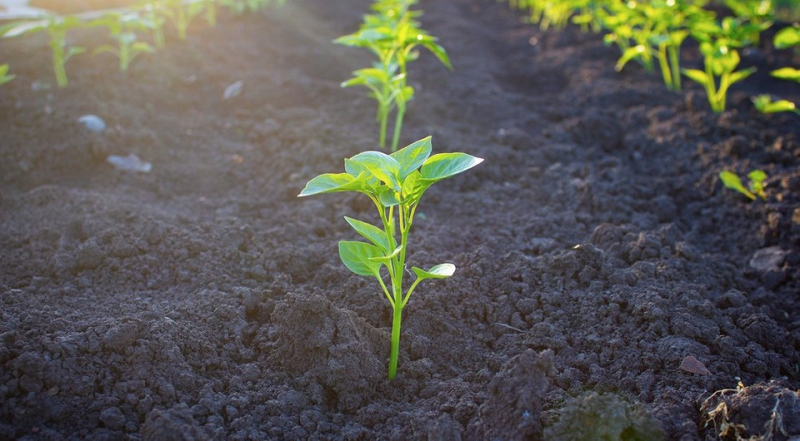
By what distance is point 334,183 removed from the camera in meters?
1.68

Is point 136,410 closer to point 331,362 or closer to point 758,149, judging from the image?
point 331,362

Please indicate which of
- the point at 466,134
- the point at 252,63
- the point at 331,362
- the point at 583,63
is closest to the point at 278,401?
the point at 331,362

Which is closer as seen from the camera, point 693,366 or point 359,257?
point 359,257

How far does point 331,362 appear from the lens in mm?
1944

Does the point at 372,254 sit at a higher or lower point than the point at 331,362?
higher

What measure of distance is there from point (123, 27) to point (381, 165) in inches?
195

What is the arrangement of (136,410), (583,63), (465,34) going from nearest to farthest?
(136,410), (583,63), (465,34)

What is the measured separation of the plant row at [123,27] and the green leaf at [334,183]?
272 centimetres

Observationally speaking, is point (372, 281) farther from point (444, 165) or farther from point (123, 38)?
point (123, 38)

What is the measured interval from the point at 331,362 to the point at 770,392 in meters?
1.28

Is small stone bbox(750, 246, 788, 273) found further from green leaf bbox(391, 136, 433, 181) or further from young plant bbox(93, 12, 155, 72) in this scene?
young plant bbox(93, 12, 155, 72)

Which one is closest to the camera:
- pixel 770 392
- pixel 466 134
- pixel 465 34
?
pixel 770 392

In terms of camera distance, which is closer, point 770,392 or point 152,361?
point 770,392

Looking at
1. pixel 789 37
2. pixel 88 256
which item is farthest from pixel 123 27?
pixel 789 37
